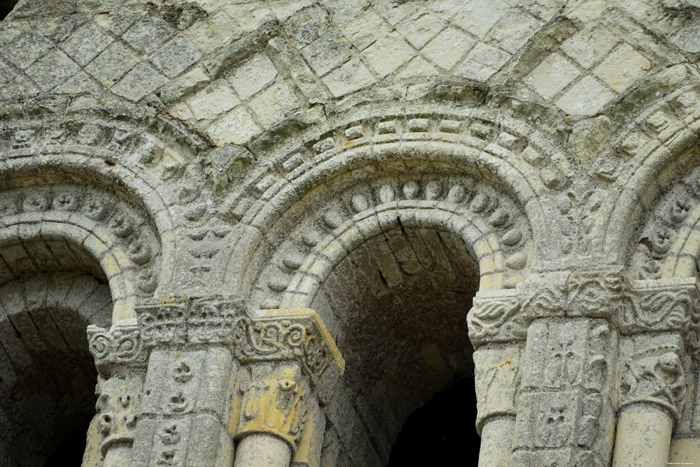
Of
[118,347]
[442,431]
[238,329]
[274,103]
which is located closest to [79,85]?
[274,103]

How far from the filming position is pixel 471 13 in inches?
435

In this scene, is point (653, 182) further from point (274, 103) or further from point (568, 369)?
point (274, 103)

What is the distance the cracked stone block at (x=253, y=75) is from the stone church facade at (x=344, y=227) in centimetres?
2

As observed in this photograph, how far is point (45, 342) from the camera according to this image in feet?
37.7

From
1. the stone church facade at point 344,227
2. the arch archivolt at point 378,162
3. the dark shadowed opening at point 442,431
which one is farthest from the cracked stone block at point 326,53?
the dark shadowed opening at point 442,431

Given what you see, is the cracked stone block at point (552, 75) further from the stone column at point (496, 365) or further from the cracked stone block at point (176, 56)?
the cracked stone block at point (176, 56)

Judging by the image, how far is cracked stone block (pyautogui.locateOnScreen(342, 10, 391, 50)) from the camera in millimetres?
11148

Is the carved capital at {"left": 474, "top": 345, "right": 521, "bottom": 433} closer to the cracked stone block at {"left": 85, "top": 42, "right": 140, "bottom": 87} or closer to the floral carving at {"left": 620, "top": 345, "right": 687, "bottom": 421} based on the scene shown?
the floral carving at {"left": 620, "top": 345, "right": 687, "bottom": 421}

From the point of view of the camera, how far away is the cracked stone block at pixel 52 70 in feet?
38.3

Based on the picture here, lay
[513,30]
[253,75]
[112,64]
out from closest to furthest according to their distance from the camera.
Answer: [513,30]
[253,75]
[112,64]

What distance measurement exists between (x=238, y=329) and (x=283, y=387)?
47 cm

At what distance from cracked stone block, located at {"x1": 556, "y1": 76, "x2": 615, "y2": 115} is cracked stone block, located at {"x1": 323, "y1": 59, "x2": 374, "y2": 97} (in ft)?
4.48

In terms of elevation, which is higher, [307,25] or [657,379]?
[307,25]

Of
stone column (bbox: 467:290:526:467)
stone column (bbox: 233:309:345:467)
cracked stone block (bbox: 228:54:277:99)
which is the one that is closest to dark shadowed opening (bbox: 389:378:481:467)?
stone column (bbox: 233:309:345:467)
